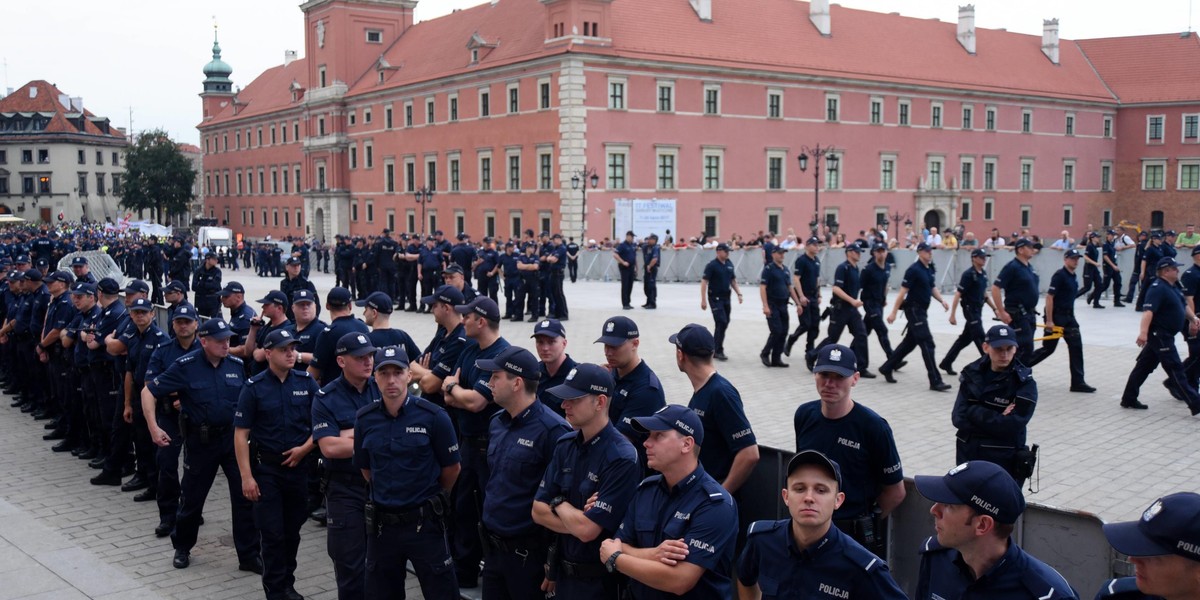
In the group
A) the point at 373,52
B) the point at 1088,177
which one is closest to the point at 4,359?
the point at 373,52

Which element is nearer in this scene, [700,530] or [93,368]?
[700,530]

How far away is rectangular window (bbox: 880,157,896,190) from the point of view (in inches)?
2359

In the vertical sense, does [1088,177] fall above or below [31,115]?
below

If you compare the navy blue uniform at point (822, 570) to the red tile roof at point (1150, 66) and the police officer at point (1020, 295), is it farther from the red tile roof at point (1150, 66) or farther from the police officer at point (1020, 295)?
the red tile roof at point (1150, 66)

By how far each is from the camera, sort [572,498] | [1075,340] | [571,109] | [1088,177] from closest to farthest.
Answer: [572,498]
[1075,340]
[571,109]
[1088,177]

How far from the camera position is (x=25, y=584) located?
768 centimetres

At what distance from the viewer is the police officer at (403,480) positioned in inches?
241

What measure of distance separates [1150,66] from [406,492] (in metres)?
78.8

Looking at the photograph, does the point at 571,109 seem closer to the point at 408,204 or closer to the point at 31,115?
the point at 408,204

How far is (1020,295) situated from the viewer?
1345 centimetres

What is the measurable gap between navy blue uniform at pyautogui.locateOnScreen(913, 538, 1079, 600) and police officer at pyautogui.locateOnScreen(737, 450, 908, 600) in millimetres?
184

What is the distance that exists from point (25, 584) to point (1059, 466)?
9.35 m

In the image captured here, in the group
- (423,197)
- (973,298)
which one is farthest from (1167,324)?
(423,197)

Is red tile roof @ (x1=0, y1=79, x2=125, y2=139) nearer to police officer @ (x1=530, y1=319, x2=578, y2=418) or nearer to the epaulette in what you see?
police officer @ (x1=530, y1=319, x2=578, y2=418)
